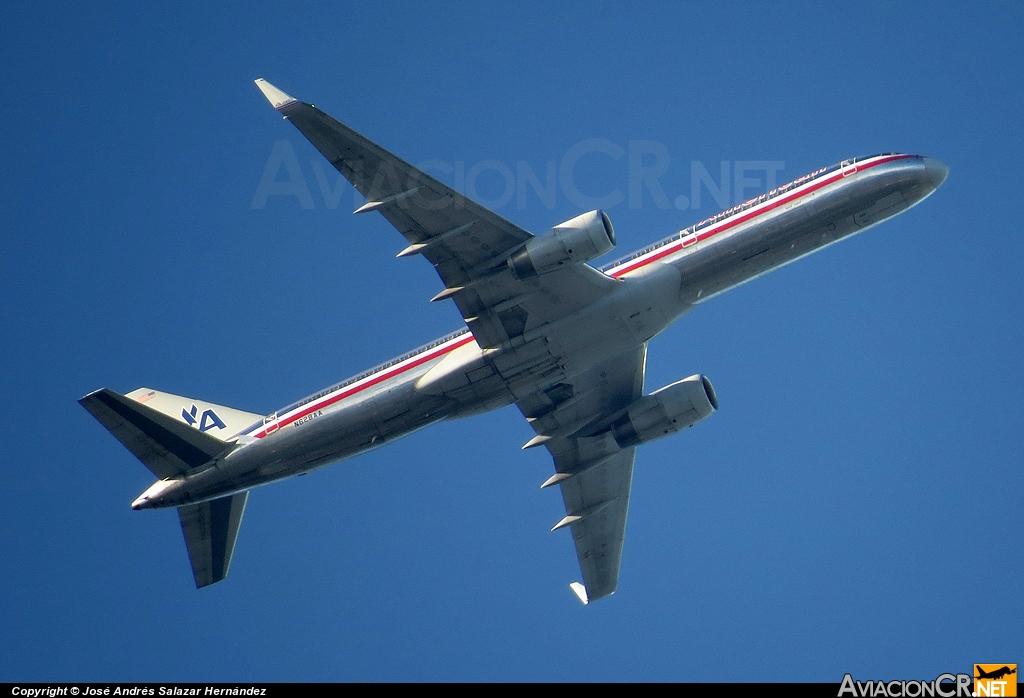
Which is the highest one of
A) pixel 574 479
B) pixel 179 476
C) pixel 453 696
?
pixel 179 476

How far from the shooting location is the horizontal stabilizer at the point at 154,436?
153 feet

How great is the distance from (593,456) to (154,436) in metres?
21.5

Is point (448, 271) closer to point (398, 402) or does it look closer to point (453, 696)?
point (398, 402)

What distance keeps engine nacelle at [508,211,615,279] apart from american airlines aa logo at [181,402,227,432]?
17.3 metres

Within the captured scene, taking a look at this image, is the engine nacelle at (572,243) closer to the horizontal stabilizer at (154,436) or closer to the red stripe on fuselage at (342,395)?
the red stripe on fuselage at (342,395)

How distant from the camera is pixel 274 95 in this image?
136ft

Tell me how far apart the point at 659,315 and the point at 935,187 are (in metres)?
13.2

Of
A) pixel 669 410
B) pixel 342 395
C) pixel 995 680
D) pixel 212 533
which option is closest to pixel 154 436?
pixel 212 533

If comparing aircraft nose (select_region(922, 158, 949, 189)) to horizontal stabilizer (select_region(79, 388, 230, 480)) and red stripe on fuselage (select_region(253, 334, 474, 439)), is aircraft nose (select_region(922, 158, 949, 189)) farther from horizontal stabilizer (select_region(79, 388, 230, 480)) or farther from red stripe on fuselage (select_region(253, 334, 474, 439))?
horizontal stabilizer (select_region(79, 388, 230, 480))

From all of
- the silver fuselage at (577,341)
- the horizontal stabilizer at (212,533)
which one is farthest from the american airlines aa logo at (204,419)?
the horizontal stabilizer at (212,533)

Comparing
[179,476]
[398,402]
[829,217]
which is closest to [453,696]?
[398,402]

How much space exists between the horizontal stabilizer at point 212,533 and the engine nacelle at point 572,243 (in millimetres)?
17920

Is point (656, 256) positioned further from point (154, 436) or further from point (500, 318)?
point (154, 436)

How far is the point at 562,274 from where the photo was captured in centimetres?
4681
